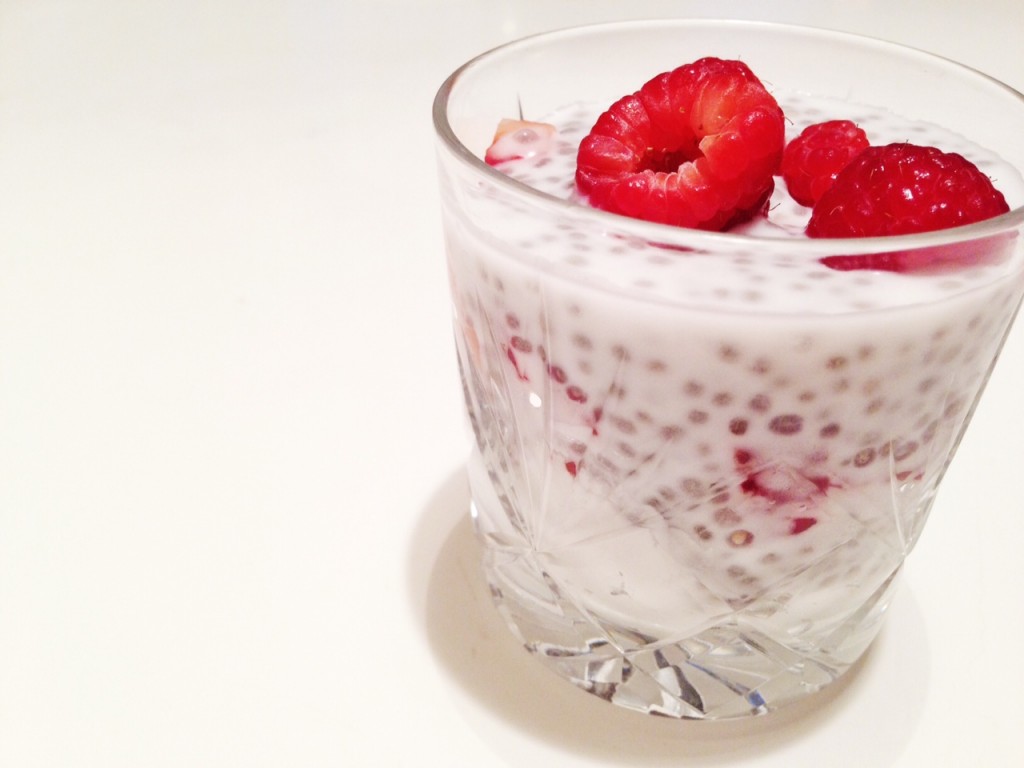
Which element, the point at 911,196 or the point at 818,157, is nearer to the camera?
the point at 911,196

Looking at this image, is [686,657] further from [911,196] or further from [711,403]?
[911,196]

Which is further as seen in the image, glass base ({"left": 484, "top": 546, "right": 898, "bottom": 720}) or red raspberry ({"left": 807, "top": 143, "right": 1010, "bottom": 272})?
glass base ({"left": 484, "top": 546, "right": 898, "bottom": 720})

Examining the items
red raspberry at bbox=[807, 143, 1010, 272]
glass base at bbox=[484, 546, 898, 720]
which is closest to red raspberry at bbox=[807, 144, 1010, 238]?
red raspberry at bbox=[807, 143, 1010, 272]

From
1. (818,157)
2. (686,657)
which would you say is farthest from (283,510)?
(818,157)

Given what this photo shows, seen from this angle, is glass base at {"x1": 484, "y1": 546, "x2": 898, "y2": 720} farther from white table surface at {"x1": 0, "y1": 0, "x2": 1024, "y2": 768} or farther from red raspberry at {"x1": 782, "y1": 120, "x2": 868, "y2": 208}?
red raspberry at {"x1": 782, "y1": 120, "x2": 868, "y2": 208}

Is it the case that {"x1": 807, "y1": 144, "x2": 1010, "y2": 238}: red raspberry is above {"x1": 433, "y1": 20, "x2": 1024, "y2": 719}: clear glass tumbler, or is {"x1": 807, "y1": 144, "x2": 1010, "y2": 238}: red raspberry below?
above

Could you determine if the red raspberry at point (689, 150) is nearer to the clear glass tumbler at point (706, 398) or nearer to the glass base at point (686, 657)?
the clear glass tumbler at point (706, 398)

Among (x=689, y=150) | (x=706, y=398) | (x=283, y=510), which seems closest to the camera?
(x=706, y=398)
